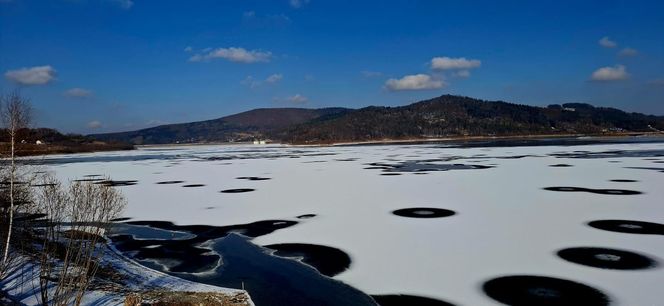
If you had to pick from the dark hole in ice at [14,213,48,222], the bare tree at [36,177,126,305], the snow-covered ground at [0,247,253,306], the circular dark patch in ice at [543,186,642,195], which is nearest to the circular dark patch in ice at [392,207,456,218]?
the circular dark patch in ice at [543,186,642,195]

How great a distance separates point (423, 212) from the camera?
15.0 metres

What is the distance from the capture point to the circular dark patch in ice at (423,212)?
14.4 meters

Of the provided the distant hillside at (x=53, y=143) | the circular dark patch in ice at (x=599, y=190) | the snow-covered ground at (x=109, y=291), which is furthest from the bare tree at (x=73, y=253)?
the circular dark patch in ice at (x=599, y=190)

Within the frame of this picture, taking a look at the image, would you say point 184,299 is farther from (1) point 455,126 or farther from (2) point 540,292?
(1) point 455,126

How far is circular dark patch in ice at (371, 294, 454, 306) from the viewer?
702cm

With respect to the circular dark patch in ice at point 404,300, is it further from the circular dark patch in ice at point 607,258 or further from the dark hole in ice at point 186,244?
the dark hole in ice at point 186,244

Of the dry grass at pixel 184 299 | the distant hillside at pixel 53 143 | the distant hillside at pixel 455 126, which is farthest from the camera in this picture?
the distant hillside at pixel 455 126

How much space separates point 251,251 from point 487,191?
12233 millimetres

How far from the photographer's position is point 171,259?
10156 mm

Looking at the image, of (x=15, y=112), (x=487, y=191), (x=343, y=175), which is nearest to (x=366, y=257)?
(x=15, y=112)

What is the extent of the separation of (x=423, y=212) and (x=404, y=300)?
26.6 ft

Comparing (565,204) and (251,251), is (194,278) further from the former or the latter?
(565,204)

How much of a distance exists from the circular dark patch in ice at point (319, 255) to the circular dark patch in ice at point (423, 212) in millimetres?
4667

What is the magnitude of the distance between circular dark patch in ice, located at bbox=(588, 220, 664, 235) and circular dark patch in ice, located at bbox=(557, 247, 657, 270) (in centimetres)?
231
